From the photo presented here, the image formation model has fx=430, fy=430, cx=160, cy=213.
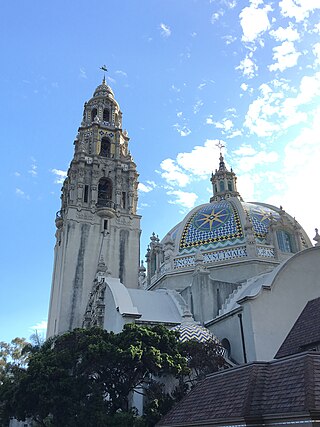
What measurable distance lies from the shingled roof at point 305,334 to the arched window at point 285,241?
1234cm

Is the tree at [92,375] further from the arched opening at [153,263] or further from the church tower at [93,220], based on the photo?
the arched opening at [153,263]

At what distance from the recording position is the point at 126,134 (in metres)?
42.4

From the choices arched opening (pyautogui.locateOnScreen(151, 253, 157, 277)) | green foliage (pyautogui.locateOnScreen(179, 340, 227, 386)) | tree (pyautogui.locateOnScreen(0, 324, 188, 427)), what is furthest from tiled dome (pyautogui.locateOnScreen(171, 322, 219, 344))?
arched opening (pyautogui.locateOnScreen(151, 253, 157, 277))

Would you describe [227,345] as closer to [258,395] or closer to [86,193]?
[258,395]

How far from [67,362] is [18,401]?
2447 mm

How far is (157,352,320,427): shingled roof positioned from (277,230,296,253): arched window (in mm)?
18386

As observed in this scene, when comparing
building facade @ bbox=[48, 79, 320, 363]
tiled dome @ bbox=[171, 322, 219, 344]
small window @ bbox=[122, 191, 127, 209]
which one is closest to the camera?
tiled dome @ bbox=[171, 322, 219, 344]

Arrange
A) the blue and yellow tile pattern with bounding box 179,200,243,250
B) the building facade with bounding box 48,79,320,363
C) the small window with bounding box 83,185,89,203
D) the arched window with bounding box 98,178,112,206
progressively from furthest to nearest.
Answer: the arched window with bounding box 98,178,112,206 → the small window with bounding box 83,185,89,203 → the blue and yellow tile pattern with bounding box 179,200,243,250 → the building facade with bounding box 48,79,320,363

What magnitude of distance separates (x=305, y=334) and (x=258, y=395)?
663 cm

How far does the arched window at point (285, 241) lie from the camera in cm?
2922

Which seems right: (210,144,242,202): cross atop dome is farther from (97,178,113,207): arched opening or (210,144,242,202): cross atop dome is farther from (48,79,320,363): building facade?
(97,178,113,207): arched opening

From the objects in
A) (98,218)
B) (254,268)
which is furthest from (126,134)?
(254,268)

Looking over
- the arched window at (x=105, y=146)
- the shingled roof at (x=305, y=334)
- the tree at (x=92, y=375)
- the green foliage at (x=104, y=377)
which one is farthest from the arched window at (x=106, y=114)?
the shingled roof at (x=305, y=334)

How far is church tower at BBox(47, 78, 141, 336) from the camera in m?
31.8
